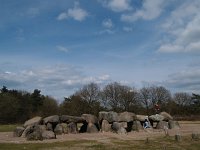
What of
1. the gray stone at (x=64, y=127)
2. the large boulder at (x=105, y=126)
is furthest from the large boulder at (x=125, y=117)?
the gray stone at (x=64, y=127)

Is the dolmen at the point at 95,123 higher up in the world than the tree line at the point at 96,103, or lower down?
lower down

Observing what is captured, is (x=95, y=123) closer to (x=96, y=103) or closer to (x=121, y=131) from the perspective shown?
(x=121, y=131)

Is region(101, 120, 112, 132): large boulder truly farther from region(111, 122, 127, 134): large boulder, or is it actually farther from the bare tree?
the bare tree

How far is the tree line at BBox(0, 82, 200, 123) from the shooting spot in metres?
86.9

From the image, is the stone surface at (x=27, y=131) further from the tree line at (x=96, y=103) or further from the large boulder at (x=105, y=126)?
the tree line at (x=96, y=103)

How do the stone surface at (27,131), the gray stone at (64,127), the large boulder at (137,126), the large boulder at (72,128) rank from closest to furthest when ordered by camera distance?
the stone surface at (27,131) < the gray stone at (64,127) < the large boulder at (72,128) < the large boulder at (137,126)

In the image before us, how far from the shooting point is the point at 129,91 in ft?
302

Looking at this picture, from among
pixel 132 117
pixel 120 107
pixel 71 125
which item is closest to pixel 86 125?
pixel 71 125

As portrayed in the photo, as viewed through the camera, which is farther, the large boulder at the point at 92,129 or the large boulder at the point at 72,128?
the large boulder at the point at 92,129

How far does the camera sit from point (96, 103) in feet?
291

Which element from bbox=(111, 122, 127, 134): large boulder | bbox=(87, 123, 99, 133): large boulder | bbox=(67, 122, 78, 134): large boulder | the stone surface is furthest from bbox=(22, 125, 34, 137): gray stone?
bbox=(111, 122, 127, 134): large boulder

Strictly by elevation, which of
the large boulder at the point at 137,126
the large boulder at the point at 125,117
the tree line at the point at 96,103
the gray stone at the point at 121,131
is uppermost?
the tree line at the point at 96,103

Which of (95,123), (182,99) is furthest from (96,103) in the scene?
(95,123)

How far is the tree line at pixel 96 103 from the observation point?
8688cm
